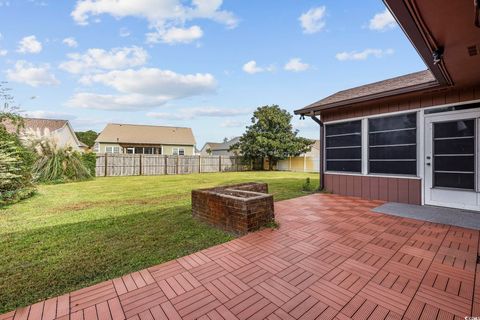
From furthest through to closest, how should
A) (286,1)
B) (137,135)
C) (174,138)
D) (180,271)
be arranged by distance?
(174,138), (137,135), (286,1), (180,271)

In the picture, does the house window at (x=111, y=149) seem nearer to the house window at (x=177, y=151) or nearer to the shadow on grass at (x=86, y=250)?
the house window at (x=177, y=151)

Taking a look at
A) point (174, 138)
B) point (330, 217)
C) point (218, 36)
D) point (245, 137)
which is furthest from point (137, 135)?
point (330, 217)

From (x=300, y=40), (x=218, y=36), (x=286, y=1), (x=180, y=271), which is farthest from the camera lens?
(x=218, y=36)

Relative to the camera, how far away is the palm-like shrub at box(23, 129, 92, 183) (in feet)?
31.0

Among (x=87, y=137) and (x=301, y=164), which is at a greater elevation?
(x=87, y=137)

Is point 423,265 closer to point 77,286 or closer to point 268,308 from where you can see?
point 268,308

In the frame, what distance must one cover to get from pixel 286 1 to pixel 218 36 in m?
4.08

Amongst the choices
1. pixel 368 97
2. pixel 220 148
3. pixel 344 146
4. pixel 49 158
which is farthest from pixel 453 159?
pixel 220 148

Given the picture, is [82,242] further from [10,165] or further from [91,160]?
[91,160]

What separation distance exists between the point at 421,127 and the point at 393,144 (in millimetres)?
688

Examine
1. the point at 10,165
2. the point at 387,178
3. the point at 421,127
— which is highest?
the point at 421,127

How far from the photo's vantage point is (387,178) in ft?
18.8

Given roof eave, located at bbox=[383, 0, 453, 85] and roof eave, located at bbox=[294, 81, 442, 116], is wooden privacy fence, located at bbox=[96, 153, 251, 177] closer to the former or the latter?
roof eave, located at bbox=[294, 81, 442, 116]

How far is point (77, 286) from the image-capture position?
2.04 metres
